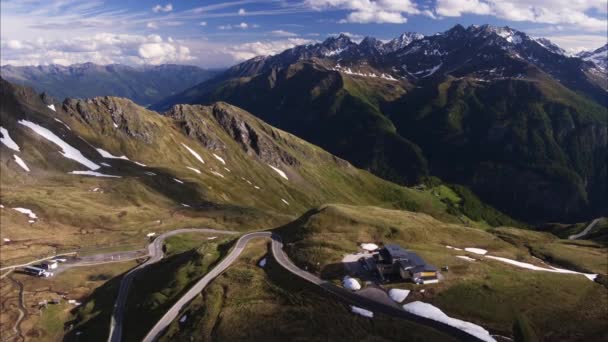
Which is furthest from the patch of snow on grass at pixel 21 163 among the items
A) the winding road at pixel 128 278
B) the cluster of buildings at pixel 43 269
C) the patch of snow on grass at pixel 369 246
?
the patch of snow on grass at pixel 369 246

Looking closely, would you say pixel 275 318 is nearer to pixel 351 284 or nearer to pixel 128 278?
pixel 351 284

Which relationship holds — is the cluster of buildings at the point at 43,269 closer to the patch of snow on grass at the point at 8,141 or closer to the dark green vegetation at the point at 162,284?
the dark green vegetation at the point at 162,284

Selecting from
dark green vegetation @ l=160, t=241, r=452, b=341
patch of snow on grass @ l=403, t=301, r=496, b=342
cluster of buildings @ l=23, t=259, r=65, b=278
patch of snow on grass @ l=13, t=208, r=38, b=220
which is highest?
patch of snow on grass @ l=403, t=301, r=496, b=342

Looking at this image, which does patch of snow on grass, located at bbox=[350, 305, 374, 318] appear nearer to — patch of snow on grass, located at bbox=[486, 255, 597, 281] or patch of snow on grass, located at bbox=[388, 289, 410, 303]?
patch of snow on grass, located at bbox=[388, 289, 410, 303]

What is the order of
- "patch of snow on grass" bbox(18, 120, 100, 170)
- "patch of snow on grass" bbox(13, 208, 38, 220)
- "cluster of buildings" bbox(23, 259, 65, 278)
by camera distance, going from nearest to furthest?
"cluster of buildings" bbox(23, 259, 65, 278)
"patch of snow on grass" bbox(13, 208, 38, 220)
"patch of snow on grass" bbox(18, 120, 100, 170)

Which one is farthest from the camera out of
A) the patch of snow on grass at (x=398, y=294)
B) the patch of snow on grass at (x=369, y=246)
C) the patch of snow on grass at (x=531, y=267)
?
the patch of snow on grass at (x=369, y=246)

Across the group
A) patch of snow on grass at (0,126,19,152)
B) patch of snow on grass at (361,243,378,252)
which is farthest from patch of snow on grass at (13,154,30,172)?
patch of snow on grass at (361,243,378,252)

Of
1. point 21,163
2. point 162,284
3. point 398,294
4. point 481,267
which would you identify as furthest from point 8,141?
point 481,267
